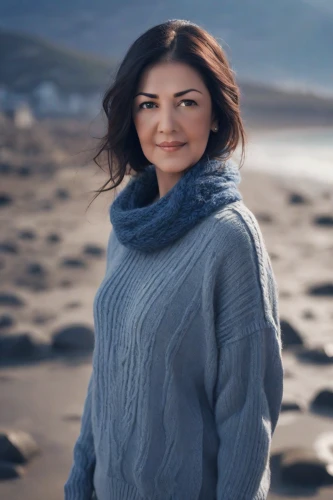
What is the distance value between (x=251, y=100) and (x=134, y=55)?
33.7 meters

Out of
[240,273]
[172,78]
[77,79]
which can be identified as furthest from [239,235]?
[77,79]

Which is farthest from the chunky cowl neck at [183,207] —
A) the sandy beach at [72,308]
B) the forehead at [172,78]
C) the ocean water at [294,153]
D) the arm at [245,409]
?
the ocean water at [294,153]

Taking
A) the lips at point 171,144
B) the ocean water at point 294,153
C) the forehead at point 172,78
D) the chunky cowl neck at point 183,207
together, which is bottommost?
the chunky cowl neck at point 183,207

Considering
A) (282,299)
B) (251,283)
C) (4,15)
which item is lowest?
(251,283)

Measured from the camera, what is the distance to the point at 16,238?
737 centimetres

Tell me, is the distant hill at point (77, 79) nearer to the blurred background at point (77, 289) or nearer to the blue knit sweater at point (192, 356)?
the blurred background at point (77, 289)

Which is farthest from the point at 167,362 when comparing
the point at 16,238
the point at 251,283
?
the point at 16,238

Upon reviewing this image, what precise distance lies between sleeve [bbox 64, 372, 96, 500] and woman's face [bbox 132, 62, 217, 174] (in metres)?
0.56

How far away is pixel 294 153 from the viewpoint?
61.1ft

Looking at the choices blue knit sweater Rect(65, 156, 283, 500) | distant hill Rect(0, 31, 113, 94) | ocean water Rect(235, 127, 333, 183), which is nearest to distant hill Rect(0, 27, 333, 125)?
distant hill Rect(0, 31, 113, 94)

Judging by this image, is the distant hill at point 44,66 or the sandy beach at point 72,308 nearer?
the sandy beach at point 72,308

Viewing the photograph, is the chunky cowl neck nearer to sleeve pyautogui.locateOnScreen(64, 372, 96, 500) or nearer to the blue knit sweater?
the blue knit sweater

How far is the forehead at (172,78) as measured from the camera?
1.66 m

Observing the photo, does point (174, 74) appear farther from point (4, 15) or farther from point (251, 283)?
point (4, 15)
